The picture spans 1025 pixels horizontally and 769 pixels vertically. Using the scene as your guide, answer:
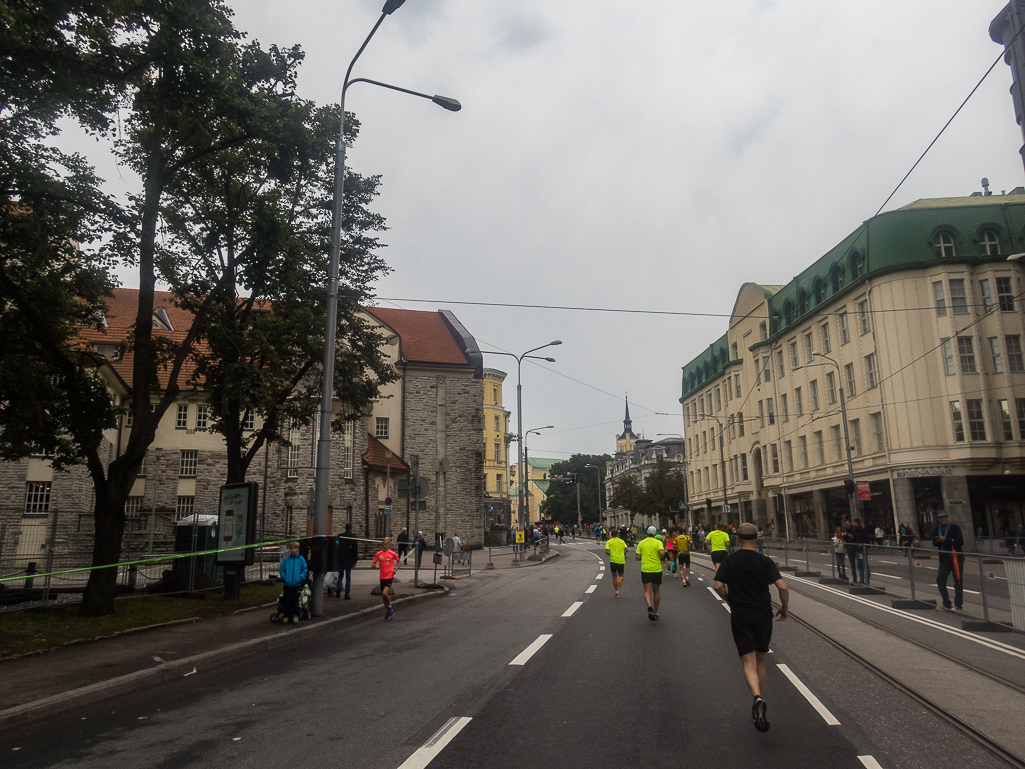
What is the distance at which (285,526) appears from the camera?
134 feet

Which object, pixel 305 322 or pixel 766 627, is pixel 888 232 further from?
pixel 766 627

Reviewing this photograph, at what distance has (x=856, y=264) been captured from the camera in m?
42.8

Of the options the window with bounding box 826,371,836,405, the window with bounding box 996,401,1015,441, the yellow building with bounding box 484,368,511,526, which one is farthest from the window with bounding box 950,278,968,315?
the yellow building with bounding box 484,368,511,526

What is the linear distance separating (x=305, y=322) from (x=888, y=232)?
112ft

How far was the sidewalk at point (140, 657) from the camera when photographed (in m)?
8.01

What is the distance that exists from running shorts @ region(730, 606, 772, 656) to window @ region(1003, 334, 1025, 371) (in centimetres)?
3836

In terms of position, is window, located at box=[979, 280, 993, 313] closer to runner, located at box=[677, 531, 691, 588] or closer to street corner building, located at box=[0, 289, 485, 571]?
runner, located at box=[677, 531, 691, 588]

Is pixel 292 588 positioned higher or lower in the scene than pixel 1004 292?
lower

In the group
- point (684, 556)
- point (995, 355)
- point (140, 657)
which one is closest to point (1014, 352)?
point (995, 355)

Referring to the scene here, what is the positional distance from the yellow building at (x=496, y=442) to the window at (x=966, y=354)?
45.7 meters

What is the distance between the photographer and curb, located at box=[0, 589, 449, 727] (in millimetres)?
7418

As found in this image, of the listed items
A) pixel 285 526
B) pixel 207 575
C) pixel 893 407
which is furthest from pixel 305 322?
pixel 893 407

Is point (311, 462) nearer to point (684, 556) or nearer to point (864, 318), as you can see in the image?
point (684, 556)

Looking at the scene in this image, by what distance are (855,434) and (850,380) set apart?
3.12 m
